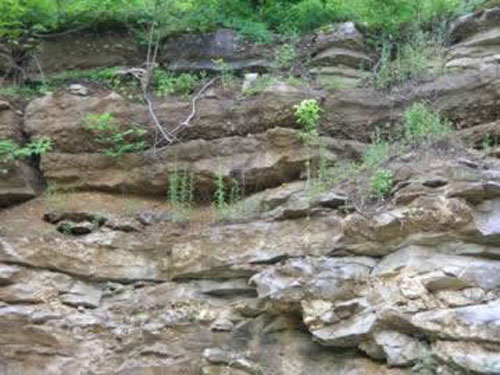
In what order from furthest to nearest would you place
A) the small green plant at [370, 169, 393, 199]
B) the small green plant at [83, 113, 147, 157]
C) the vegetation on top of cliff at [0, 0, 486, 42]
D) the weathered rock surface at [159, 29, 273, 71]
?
1. the vegetation on top of cliff at [0, 0, 486, 42]
2. the weathered rock surface at [159, 29, 273, 71]
3. the small green plant at [83, 113, 147, 157]
4. the small green plant at [370, 169, 393, 199]

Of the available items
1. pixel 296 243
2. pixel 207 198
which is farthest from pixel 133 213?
pixel 296 243

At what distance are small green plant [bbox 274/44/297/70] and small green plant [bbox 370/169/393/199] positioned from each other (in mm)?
2821

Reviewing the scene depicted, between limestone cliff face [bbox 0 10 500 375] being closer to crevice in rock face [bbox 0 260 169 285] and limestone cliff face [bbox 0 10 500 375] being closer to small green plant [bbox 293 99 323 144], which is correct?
crevice in rock face [bbox 0 260 169 285]

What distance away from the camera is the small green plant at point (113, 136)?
8328 millimetres

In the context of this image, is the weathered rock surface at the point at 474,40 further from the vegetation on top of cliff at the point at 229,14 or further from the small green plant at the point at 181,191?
the small green plant at the point at 181,191

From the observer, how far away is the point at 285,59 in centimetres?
944

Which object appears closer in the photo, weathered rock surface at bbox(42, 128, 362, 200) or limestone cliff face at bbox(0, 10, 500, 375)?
limestone cliff face at bbox(0, 10, 500, 375)

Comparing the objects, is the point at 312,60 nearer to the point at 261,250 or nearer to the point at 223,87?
the point at 223,87

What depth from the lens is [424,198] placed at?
257 inches

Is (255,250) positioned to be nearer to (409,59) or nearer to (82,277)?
(82,277)

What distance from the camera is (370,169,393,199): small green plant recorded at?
22.9 ft

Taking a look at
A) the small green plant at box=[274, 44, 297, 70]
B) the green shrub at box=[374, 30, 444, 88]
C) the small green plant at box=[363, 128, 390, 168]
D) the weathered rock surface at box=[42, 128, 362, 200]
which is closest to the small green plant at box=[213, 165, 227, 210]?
the weathered rock surface at box=[42, 128, 362, 200]

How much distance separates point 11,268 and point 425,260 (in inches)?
149

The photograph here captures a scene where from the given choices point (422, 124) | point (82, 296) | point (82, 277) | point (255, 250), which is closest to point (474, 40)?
point (422, 124)
